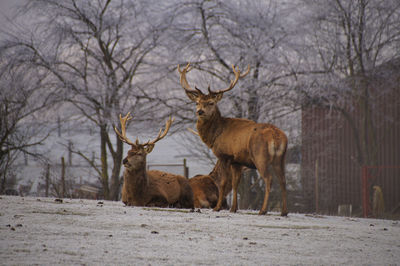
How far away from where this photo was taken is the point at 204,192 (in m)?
9.52

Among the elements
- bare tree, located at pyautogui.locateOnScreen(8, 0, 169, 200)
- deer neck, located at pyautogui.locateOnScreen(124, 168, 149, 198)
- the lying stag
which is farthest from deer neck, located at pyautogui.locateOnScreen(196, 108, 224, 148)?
bare tree, located at pyautogui.locateOnScreen(8, 0, 169, 200)

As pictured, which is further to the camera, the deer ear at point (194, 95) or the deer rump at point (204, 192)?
the deer rump at point (204, 192)

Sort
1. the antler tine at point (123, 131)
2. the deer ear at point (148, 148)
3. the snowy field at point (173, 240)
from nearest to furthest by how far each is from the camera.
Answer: the snowy field at point (173, 240) → the deer ear at point (148, 148) → the antler tine at point (123, 131)

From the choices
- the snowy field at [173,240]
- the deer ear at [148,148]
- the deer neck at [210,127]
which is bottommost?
the snowy field at [173,240]

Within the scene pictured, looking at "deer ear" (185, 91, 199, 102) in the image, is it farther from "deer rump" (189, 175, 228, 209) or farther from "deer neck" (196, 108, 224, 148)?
"deer rump" (189, 175, 228, 209)

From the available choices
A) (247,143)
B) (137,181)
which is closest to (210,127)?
(247,143)

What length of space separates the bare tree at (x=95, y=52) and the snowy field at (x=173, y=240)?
29.3 feet

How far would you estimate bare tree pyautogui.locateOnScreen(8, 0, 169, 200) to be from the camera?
14531 millimetres

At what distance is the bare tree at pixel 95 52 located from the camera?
572 inches

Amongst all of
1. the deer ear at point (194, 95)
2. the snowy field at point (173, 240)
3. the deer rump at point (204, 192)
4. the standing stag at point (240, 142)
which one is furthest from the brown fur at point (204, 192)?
the snowy field at point (173, 240)

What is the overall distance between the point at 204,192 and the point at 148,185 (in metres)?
1.44

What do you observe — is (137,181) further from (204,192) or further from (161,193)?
(204,192)

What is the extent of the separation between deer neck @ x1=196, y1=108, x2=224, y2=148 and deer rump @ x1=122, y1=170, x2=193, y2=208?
4.81ft

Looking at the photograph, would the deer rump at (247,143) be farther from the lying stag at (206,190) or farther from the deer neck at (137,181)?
the lying stag at (206,190)
